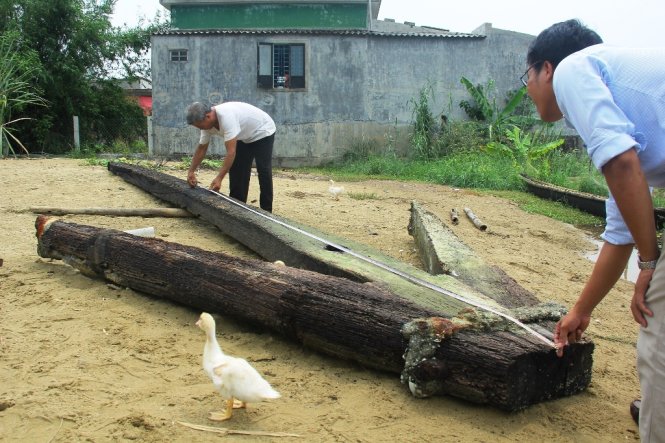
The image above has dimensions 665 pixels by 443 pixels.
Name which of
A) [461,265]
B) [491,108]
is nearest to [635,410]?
[461,265]

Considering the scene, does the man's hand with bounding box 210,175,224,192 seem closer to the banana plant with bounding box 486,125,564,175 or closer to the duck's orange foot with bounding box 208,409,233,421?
the duck's orange foot with bounding box 208,409,233,421

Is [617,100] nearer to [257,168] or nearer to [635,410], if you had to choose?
[635,410]

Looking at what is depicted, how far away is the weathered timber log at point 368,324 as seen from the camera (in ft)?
7.95

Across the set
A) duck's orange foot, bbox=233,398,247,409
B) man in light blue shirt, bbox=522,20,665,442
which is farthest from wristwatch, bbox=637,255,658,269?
duck's orange foot, bbox=233,398,247,409

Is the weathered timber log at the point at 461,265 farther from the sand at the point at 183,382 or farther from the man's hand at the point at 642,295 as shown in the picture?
the man's hand at the point at 642,295

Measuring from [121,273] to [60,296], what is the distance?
0.41m

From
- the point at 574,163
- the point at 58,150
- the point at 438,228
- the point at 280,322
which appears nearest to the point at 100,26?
the point at 58,150

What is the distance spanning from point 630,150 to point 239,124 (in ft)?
17.6

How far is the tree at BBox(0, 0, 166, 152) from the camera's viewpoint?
20.0 meters

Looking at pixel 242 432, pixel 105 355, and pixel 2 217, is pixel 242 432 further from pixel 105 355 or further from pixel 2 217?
pixel 2 217

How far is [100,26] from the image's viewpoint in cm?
2206

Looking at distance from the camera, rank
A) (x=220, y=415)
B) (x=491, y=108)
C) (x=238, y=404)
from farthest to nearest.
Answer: (x=491, y=108), (x=238, y=404), (x=220, y=415)

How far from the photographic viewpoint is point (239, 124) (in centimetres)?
655

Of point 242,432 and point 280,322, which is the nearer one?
point 242,432
